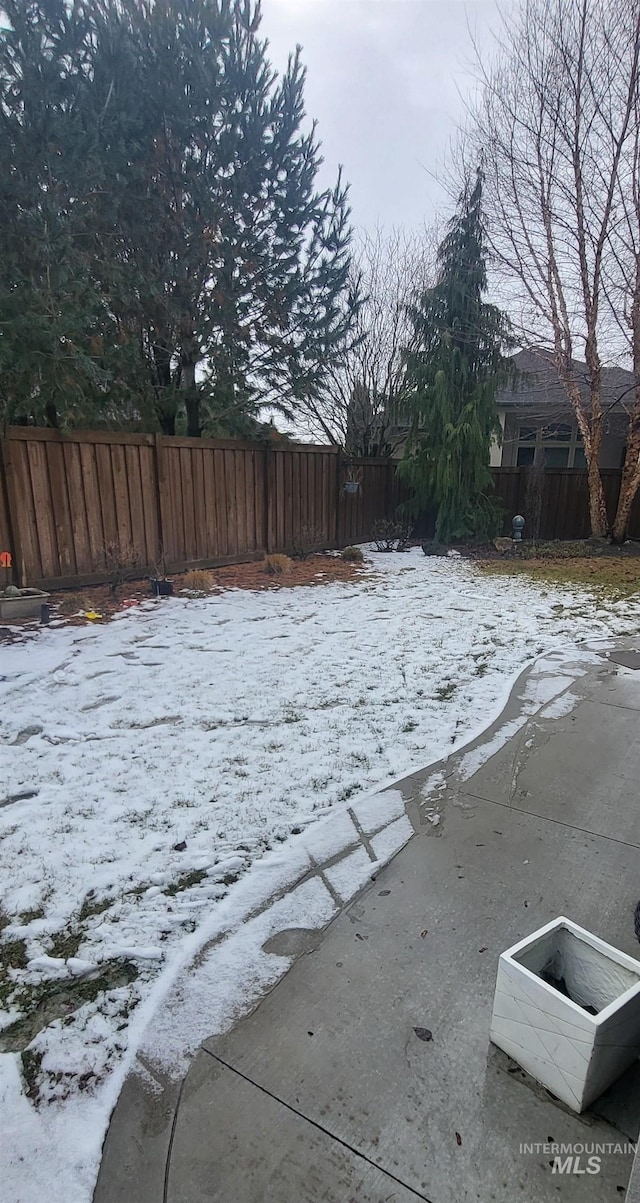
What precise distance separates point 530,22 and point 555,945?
40.1 feet

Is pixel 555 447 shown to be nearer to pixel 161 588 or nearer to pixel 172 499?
pixel 172 499

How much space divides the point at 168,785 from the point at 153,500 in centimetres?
502

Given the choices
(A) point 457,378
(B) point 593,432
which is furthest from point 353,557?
(B) point 593,432

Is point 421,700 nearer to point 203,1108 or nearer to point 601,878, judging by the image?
point 601,878

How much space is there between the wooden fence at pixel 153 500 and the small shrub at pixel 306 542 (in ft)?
0.11

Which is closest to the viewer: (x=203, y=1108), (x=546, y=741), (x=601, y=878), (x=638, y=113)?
(x=203, y=1108)

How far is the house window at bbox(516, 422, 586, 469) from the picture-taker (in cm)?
1437

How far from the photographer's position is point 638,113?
8344mm

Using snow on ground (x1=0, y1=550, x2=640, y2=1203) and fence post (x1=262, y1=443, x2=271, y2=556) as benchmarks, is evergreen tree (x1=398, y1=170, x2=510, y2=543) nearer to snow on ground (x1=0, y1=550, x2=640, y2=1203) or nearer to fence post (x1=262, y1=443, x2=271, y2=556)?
fence post (x1=262, y1=443, x2=271, y2=556)

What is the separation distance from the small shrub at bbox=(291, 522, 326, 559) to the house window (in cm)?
714

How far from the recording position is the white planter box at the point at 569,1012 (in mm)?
1282

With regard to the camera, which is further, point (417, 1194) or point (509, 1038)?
point (509, 1038)

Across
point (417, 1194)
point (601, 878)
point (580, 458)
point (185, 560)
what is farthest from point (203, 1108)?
point (580, 458)

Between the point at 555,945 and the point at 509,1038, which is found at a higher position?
the point at 555,945
